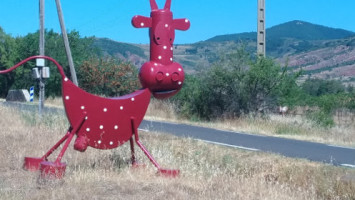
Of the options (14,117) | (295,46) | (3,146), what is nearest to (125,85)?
(14,117)

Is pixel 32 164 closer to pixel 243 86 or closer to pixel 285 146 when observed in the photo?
pixel 285 146

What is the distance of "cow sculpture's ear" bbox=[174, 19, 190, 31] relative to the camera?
8703 millimetres

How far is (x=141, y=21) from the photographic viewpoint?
8.41m

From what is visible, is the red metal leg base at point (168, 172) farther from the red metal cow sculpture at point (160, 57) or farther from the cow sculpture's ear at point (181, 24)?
the cow sculpture's ear at point (181, 24)

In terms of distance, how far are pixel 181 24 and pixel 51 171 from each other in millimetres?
3036

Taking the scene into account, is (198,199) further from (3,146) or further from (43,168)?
(3,146)

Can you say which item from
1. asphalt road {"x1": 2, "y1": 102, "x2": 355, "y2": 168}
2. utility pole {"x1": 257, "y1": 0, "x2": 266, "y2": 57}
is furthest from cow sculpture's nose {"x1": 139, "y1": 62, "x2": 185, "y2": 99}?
utility pole {"x1": 257, "y1": 0, "x2": 266, "y2": 57}

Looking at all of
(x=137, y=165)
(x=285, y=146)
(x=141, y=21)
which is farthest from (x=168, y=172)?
(x=285, y=146)

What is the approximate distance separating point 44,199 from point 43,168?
3.95 ft

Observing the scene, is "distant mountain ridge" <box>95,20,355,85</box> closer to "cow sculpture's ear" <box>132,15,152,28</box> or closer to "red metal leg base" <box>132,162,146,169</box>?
"cow sculpture's ear" <box>132,15,152,28</box>

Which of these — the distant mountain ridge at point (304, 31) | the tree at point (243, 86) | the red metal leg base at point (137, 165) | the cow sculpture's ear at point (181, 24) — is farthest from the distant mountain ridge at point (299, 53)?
the red metal leg base at point (137, 165)

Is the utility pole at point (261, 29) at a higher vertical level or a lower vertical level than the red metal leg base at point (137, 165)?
higher

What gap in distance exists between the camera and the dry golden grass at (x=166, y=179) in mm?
6645

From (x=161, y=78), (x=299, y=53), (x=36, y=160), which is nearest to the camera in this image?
(x=36, y=160)
